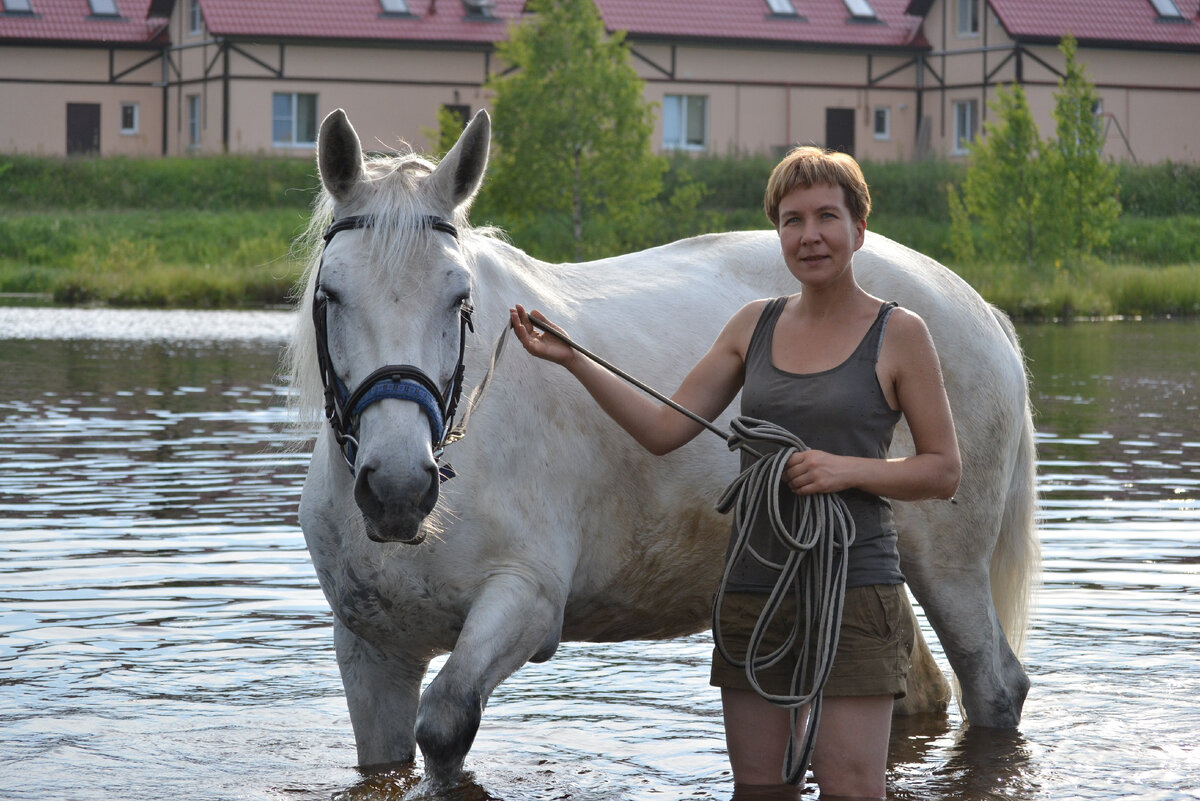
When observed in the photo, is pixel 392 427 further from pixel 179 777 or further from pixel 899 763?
pixel 899 763

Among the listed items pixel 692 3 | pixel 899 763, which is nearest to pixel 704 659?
pixel 899 763

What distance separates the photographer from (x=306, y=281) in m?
4.65

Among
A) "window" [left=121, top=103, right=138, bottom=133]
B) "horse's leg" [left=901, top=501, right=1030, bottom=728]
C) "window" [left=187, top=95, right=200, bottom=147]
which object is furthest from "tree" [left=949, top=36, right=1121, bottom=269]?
"horse's leg" [left=901, top=501, right=1030, bottom=728]

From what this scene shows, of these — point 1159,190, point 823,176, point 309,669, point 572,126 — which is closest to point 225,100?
point 572,126

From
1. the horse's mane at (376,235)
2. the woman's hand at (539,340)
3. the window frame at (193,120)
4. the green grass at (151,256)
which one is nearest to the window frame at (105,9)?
the window frame at (193,120)

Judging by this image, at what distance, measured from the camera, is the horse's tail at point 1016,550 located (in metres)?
6.09

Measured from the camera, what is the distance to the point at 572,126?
98.3 ft

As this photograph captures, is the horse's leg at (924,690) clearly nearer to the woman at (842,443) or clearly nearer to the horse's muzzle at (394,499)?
the woman at (842,443)

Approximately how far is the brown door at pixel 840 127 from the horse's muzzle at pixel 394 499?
41323 mm

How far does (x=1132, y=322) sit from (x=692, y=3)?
18217mm

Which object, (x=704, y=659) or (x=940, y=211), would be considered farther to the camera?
(x=940, y=211)

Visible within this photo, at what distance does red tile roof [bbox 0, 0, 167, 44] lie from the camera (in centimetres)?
4266

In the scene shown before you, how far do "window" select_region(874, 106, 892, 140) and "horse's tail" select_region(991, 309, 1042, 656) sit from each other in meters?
39.4

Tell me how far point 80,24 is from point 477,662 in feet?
141
